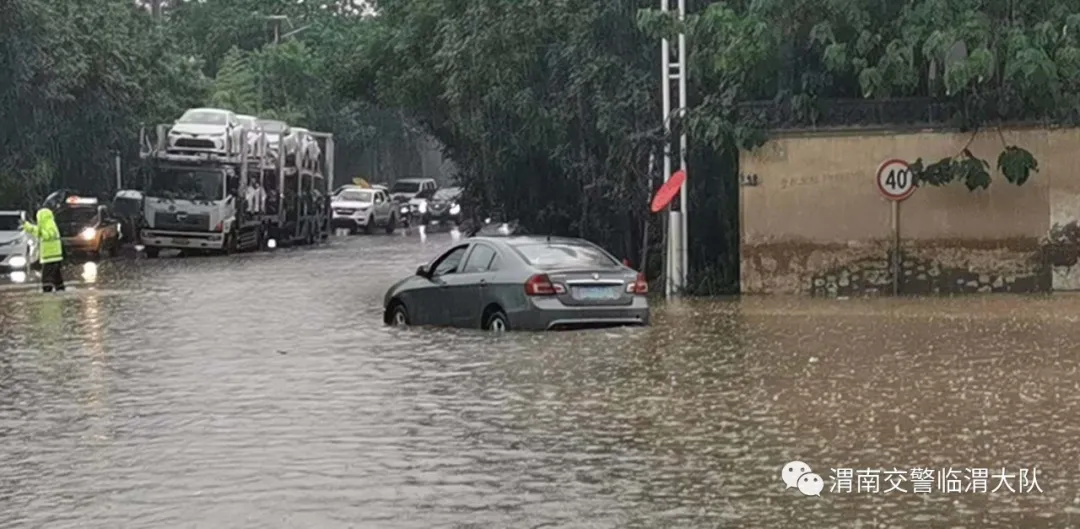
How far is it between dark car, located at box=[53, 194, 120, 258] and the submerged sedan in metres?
25.6

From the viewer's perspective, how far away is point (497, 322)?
67.3 feet

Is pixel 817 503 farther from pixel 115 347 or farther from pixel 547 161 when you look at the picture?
pixel 547 161

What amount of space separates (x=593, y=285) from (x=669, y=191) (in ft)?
24.6

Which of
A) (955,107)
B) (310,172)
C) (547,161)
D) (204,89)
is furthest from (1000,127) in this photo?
(204,89)

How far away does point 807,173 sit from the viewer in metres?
27.7

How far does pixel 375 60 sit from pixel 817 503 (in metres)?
37.7

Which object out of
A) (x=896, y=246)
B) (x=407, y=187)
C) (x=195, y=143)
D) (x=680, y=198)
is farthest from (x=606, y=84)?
(x=407, y=187)

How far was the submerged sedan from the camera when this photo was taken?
2003 centimetres

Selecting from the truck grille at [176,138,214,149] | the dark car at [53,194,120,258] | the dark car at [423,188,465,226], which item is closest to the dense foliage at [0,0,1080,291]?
the dark car at [53,194,120,258]

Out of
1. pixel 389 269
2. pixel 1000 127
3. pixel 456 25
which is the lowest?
pixel 389 269

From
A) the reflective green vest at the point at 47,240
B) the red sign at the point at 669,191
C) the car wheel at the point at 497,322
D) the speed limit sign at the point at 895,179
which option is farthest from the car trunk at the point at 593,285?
the reflective green vest at the point at 47,240

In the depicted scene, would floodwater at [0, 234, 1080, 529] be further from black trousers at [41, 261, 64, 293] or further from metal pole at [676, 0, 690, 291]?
black trousers at [41, 261, 64, 293]

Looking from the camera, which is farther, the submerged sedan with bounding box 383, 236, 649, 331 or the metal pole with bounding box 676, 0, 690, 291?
the metal pole with bounding box 676, 0, 690, 291

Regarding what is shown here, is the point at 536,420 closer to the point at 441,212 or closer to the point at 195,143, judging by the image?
the point at 195,143
